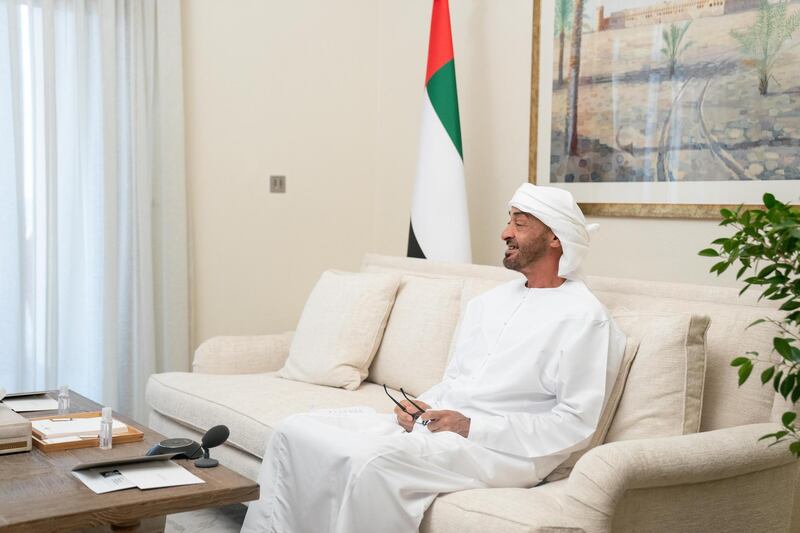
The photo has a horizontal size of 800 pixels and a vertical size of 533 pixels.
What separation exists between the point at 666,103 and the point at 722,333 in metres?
1.12

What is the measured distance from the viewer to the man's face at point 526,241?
269 centimetres

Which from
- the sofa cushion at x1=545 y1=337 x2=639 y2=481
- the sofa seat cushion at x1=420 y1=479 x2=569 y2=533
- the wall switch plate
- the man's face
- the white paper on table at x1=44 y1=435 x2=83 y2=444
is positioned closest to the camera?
the sofa seat cushion at x1=420 y1=479 x2=569 y2=533

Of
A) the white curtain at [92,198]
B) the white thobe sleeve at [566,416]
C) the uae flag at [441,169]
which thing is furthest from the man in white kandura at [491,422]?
the white curtain at [92,198]

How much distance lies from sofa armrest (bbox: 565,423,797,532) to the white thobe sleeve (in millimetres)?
262

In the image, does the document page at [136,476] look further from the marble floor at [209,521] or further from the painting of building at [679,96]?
the painting of building at [679,96]

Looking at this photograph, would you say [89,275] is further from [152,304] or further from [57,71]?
[57,71]

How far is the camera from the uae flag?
12.7 feet

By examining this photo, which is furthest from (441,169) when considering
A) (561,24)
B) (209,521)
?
(209,521)

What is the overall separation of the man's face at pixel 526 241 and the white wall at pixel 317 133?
1279 millimetres

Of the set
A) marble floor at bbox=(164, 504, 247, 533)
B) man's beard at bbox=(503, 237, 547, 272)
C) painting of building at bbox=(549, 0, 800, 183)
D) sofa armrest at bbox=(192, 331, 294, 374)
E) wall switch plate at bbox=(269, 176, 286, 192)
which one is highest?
painting of building at bbox=(549, 0, 800, 183)

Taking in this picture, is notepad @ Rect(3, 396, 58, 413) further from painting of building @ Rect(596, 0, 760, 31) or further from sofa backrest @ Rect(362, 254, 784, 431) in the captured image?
painting of building @ Rect(596, 0, 760, 31)

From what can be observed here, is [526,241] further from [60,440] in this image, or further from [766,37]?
[60,440]

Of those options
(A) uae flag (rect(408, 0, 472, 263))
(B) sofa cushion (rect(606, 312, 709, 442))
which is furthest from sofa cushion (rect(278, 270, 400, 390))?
(B) sofa cushion (rect(606, 312, 709, 442))

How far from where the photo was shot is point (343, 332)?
3.53 m
